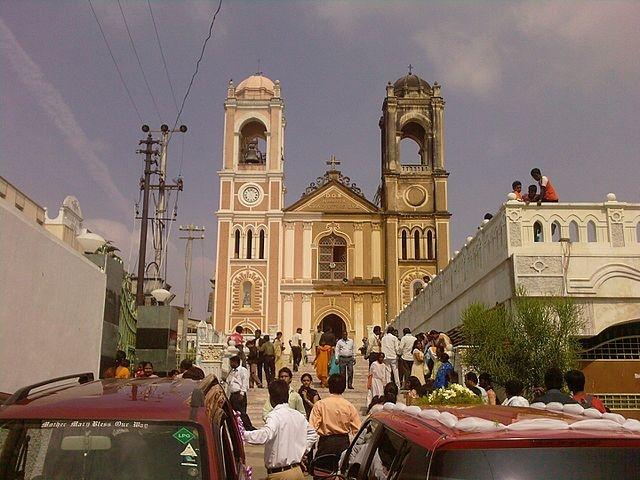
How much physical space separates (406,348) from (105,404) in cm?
1164

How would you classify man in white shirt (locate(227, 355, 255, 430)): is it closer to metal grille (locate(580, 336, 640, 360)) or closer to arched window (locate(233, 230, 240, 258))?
metal grille (locate(580, 336, 640, 360))

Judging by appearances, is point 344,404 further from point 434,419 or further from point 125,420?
point 125,420

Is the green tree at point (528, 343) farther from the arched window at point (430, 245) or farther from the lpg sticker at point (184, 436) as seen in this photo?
the arched window at point (430, 245)

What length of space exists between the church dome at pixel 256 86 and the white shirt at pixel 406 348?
98.1ft

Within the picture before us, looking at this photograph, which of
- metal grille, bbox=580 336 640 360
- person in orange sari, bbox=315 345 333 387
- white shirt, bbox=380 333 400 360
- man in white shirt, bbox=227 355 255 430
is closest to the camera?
man in white shirt, bbox=227 355 255 430

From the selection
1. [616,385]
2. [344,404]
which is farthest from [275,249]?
[344,404]

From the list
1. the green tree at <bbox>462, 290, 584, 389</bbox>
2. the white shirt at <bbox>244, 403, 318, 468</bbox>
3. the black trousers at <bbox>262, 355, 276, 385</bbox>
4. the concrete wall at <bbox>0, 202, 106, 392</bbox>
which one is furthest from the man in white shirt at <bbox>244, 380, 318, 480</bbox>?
the black trousers at <bbox>262, 355, 276, 385</bbox>

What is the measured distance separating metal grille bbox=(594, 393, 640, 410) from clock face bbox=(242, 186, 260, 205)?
30.4m

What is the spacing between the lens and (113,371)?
8.45m

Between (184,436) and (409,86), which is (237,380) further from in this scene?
(409,86)

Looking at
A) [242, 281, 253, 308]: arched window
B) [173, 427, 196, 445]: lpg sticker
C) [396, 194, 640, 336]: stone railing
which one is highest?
[242, 281, 253, 308]: arched window

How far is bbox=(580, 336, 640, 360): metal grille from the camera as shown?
430 inches

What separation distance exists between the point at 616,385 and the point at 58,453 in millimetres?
9769

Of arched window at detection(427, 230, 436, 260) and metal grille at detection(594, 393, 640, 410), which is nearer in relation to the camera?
metal grille at detection(594, 393, 640, 410)
